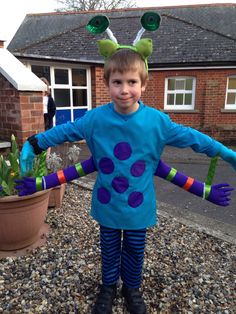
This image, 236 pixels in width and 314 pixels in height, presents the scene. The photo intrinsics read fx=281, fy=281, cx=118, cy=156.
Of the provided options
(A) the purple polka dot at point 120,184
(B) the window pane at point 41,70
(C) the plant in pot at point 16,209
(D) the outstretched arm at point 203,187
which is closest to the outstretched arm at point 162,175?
(D) the outstretched arm at point 203,187

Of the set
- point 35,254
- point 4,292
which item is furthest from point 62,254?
point 4,292

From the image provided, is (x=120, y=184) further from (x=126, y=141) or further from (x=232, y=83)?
(x=232, y=83)

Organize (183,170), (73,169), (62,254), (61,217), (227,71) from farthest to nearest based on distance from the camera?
(227,71)
(183,170)
(61,217)
(62,254)
(73,169)

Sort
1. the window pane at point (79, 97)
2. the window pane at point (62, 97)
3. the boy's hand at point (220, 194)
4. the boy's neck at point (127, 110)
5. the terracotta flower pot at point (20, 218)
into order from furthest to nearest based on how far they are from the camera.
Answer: the window pane at point (79, 97), the window pane at point (62, 97), the terracotta flower pot at point (20, 218), the boy's hand at point (220, 194), the boy's neck at point (127, 110)

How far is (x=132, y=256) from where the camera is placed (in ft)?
6.29

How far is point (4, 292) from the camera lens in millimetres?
2092

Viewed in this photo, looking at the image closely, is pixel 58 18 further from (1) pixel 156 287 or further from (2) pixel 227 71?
(1) pixel 156 287

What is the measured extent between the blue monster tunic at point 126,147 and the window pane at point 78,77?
859 cm

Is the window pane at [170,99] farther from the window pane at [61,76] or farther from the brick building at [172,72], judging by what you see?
the window pane at [61,76]

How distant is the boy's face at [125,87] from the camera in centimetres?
153

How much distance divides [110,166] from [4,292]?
1302 mm

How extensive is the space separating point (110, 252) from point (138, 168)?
65 cm

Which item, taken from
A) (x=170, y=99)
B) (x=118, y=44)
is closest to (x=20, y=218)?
(x=118, y=44)

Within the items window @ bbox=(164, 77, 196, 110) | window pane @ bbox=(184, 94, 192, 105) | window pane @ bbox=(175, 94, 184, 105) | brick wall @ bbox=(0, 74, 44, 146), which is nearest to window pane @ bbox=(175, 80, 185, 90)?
window @ bbox=(164, 77, 196, 110)
